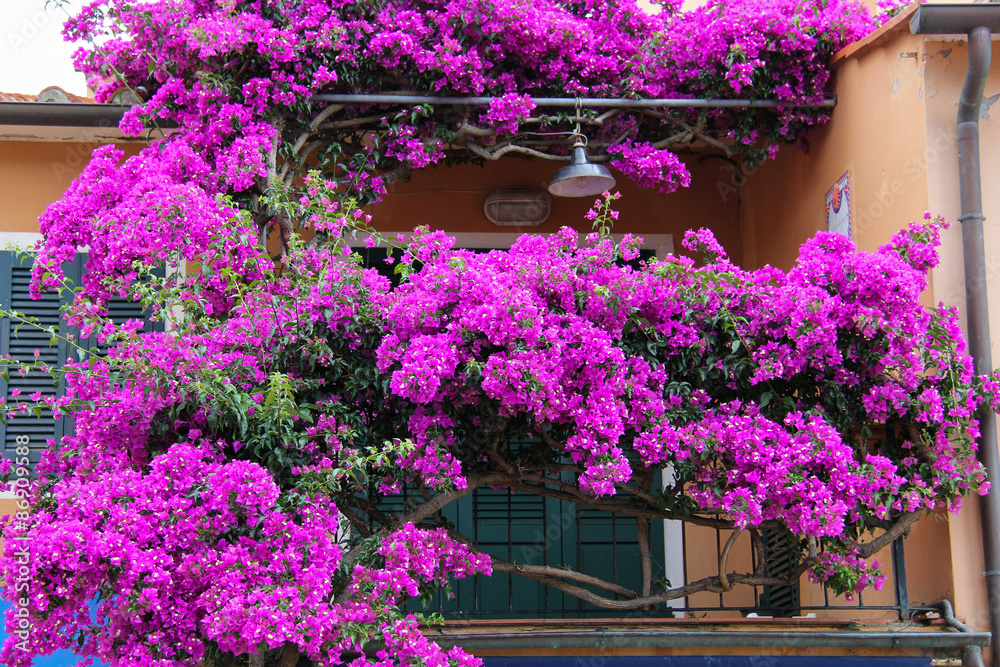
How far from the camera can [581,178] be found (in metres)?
6.15

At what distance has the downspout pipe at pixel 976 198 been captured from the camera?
489cm

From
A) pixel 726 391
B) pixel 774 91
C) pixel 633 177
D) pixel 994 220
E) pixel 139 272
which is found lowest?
pixel 726 391

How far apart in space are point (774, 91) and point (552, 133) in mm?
1488

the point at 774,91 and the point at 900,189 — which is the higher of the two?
the point at 774,91

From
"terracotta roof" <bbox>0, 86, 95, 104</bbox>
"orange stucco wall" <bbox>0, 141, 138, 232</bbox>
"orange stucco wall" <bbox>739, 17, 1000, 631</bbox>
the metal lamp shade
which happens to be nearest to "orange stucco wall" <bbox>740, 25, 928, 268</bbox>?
"orange stucco wall" <bbox>739, 17, 1000, 631</bbox>

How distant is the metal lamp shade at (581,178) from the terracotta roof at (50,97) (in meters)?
3.23

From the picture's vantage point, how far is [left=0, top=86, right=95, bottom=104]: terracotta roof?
629cm

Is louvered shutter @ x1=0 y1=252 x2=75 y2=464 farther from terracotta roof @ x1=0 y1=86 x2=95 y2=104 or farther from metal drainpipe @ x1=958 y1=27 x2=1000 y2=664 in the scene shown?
metal drainpipe @ x1=958 y1=27 x2=1000 y2=664

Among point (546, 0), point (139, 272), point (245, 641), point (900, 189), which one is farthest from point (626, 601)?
point (546, 0)

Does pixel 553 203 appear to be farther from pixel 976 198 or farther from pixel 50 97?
pixel 50 97

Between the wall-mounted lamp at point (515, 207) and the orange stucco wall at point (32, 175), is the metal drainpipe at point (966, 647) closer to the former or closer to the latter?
the wall-mounted lamp at point (515, 207)

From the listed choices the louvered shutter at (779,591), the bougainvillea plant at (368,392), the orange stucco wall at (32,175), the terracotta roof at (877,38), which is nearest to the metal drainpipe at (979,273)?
the bougainvillea plant at (368,392)

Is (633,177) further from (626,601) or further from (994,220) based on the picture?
(626,601)

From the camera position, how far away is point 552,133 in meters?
6.11
